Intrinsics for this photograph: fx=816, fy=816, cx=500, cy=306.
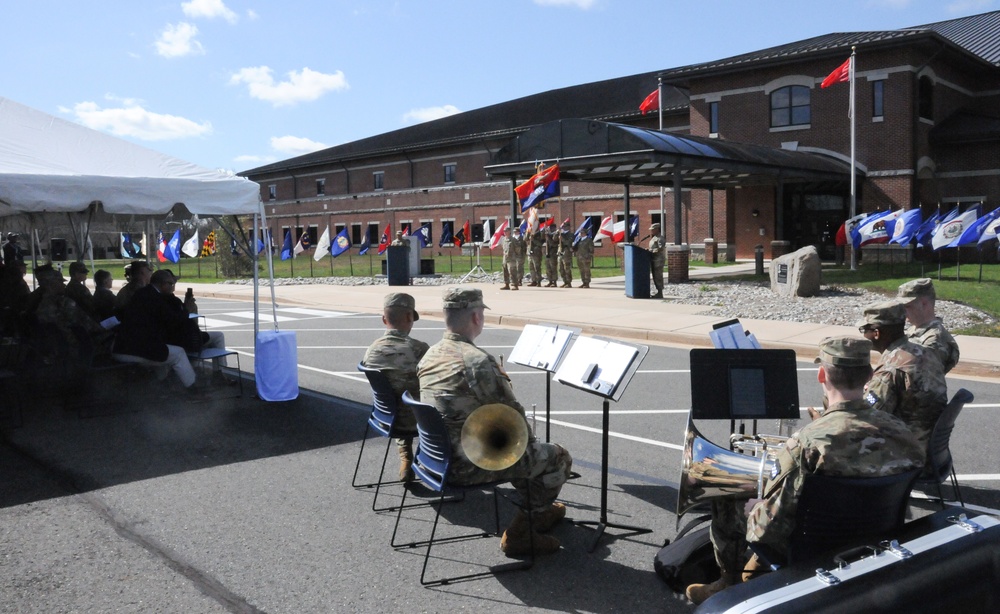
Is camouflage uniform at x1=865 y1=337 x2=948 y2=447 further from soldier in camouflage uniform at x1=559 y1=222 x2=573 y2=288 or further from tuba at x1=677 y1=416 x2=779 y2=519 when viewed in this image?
soldier in camouflage uniform at x1=559 y1=222 x2=573 y2=288

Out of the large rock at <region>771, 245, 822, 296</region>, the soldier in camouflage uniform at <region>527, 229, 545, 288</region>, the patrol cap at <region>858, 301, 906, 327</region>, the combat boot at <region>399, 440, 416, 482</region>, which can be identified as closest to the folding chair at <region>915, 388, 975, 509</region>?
the patrol cap at <region>858, 301, 906, 327</region>

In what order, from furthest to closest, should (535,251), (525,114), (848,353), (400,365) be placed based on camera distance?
(525,114)
(535,251)
(400,365)
(848,353)

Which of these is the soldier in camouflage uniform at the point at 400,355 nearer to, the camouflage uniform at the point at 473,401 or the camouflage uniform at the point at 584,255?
the camouflage uniform at the point at 473,401

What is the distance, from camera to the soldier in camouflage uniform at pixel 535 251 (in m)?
24.4

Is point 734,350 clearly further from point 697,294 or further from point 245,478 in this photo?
point 697,294

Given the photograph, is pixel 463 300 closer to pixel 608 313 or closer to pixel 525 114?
pixel 608 313

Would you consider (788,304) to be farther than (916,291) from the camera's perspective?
Yes

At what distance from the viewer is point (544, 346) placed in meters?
5.66

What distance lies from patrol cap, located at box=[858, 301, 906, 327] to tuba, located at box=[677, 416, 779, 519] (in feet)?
4.75

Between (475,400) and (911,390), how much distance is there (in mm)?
2835

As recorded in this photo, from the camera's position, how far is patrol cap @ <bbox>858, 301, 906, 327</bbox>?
5363 mm

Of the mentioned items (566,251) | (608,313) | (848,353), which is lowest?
(608,313)

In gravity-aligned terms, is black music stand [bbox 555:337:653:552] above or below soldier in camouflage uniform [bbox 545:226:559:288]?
below

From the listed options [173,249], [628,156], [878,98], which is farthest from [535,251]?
[878,98]
